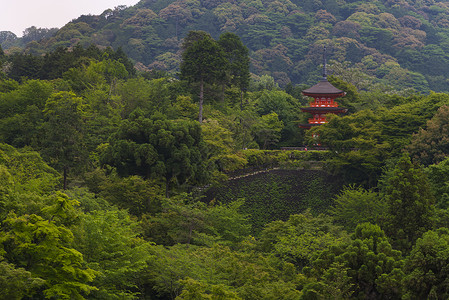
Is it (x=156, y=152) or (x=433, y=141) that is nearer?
(x=156, y=152)

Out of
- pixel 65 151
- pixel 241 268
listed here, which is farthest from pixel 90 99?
pixel 241 268

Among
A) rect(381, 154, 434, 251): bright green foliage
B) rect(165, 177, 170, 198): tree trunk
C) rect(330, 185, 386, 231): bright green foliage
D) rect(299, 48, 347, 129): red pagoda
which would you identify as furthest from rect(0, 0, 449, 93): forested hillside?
rect(381, 154, 434, 251): bright green foliage

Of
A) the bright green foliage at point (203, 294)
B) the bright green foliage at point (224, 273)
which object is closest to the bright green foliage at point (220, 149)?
the bright green foliage at point (224, 273)

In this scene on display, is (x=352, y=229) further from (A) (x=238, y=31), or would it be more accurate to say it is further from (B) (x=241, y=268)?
(A) (x=238, y=31)

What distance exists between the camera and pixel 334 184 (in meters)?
40.1

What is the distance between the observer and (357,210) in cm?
3306

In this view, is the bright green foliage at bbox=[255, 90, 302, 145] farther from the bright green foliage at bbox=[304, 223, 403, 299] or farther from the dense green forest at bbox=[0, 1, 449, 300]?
the bright green foliage at bbox=[304, 223, 403, 299]

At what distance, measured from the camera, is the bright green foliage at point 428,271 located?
62.0ft

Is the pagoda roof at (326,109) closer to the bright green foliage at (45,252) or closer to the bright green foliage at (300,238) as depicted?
the bright green foliage at (300,238)

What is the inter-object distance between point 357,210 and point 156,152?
37.0ft

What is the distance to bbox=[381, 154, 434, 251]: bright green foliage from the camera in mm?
26344

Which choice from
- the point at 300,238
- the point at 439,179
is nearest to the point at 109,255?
the point at 300,238

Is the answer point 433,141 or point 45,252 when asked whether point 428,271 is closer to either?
point 45,252

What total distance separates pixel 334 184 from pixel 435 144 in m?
7.03
